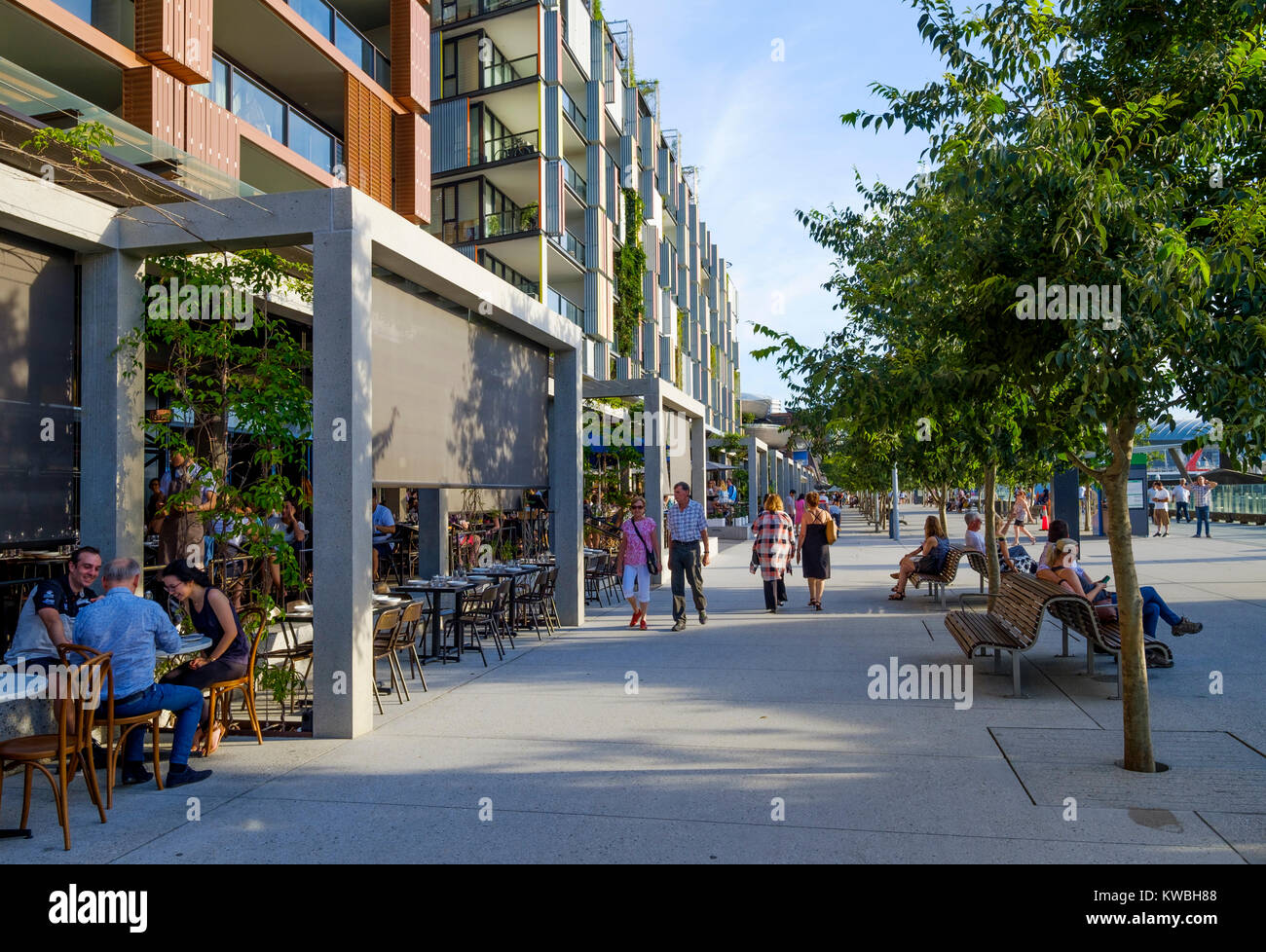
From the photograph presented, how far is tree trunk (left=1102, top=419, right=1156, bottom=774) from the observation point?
528 centimetres

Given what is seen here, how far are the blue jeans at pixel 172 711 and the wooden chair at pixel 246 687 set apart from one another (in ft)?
1.25

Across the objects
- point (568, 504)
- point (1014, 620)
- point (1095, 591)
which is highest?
point (568, 504)

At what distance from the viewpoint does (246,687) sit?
6293mm

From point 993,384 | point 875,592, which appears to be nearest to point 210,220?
point 993,384

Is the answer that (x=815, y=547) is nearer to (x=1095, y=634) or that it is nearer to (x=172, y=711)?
(x=1095, y=634)

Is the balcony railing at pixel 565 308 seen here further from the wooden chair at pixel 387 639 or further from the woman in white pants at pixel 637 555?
the wooden chair at pixel 387 639

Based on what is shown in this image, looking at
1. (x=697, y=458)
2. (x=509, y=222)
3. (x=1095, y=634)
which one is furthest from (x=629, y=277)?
(x=1095, y=634)

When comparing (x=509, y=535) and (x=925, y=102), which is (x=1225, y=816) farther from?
(x=509, y=535)

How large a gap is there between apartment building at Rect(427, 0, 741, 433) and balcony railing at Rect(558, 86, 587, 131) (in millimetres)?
64


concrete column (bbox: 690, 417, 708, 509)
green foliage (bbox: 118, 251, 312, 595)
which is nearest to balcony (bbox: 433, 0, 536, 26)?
concrete column (bbox: 690, 417, 708, 509)

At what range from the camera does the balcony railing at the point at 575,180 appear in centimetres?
2852

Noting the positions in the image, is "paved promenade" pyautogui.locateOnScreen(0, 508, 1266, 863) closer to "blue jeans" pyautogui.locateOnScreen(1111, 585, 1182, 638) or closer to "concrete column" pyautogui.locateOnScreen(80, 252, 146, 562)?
"blue jeans" pyautogui.locateOnScreen(1111, 585, 1182, 638)

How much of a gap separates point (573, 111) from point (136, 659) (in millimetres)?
27413

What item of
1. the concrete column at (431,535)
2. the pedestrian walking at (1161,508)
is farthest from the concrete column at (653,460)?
the pedestrian walking at (1161,508)
